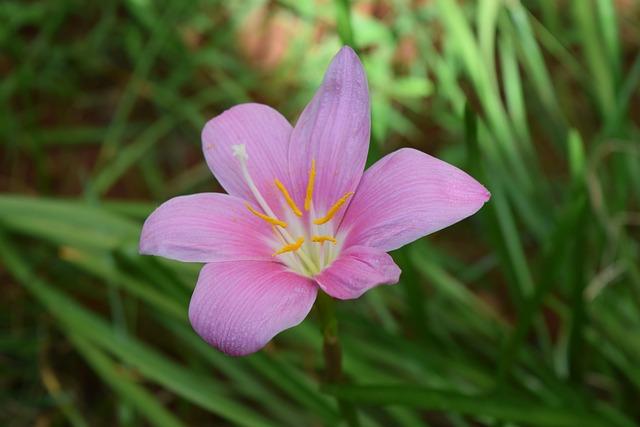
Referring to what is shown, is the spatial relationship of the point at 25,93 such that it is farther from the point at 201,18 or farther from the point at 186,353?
the point at 186,353

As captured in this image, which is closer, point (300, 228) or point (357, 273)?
point (357, 273)

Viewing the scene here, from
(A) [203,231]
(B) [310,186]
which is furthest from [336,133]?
(A) [203,231]

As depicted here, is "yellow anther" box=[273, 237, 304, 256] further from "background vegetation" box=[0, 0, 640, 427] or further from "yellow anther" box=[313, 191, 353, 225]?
"background vegetation" box=[0, 0, 640, 427]

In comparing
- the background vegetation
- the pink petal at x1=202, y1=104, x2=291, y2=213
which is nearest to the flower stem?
the background vegetation

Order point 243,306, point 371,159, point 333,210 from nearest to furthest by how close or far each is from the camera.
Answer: point 243,306
point 333,210
point 371,159

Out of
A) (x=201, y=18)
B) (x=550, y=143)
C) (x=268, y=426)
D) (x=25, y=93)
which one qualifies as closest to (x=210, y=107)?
(x=201, y=18)

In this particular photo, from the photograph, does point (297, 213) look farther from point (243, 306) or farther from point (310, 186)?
point (243, 306)

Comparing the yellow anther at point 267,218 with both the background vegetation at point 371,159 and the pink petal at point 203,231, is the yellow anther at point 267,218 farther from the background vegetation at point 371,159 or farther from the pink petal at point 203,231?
the background vegetation at point 371,159
